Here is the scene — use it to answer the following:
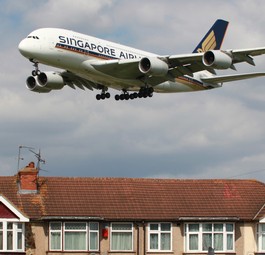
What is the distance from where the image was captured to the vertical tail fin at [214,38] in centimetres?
7238

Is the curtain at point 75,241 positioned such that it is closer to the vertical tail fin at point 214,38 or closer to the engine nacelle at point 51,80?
the engine nacelle at point 51,80

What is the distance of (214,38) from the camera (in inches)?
2894

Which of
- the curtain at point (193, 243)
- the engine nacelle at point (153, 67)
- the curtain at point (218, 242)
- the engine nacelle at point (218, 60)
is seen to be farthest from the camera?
the curtain at point (218, 242)

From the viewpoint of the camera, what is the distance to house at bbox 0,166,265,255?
56.2 metres

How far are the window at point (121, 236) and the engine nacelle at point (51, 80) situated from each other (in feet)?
39.8

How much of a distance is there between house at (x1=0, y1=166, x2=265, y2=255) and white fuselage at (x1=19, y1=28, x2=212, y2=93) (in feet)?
23.9

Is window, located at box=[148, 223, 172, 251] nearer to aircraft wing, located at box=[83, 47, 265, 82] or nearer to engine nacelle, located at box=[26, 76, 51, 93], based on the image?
aircraft wing, located at box=[83, 47, 265, 82]

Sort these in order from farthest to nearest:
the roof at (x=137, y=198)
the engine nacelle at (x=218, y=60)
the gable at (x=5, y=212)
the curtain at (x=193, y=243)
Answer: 1. the curtain at (x=193, y=243)
2. the roof at (x=137, y=198)
3. the engine nacelle at (x=218, y=60)
4. the gable at (x=5, y=212)

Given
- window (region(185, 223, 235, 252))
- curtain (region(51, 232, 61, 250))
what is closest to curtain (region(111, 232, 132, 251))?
curtain (region(51, 232, 61, 250))

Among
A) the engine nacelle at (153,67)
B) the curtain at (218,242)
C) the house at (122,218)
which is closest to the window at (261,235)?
the house at (122,218)

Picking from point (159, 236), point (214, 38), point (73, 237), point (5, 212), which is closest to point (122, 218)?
point (159, 236)

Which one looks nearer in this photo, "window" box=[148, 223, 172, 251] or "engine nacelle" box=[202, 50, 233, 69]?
"engine nacelle" box=[202, 50, 233, 69]

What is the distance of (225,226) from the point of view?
194 ft

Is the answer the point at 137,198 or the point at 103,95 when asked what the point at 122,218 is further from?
the point at 103,95
